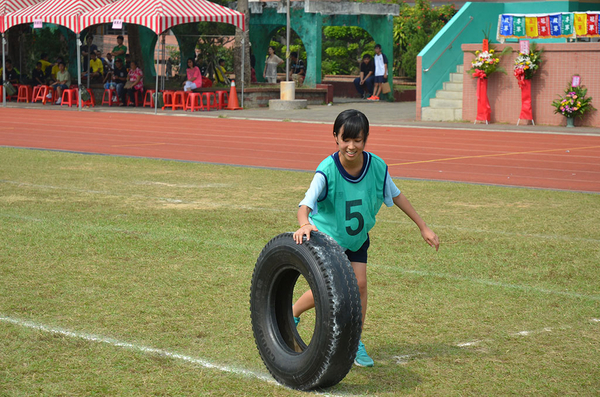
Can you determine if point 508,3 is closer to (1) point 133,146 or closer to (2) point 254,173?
(1) point 133,146

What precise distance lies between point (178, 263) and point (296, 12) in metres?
27.5

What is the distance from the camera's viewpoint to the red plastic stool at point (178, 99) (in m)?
29.0

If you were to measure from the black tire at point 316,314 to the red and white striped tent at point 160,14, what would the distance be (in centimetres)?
2273

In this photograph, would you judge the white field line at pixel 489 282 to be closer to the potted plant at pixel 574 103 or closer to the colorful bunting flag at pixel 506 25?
the potted plant at pixel 574 103

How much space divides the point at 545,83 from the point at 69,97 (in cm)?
1650

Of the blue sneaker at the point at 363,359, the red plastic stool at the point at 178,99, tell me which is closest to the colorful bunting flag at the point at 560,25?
the red plastic stool at the point at 178,99

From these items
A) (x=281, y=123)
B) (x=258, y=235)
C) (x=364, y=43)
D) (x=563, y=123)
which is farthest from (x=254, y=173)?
(x=364, y=43)

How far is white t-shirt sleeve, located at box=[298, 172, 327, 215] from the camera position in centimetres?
438

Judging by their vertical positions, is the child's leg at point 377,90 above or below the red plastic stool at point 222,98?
above

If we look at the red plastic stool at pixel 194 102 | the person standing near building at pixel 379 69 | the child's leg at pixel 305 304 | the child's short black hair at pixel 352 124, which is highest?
the person standing near building at pixel 379 69

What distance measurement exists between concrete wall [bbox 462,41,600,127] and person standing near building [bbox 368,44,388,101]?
8.70 metres

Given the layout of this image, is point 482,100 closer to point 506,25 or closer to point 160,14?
point 506,25

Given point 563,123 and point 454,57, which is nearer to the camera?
point 563,123

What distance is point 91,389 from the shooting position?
422 cm
